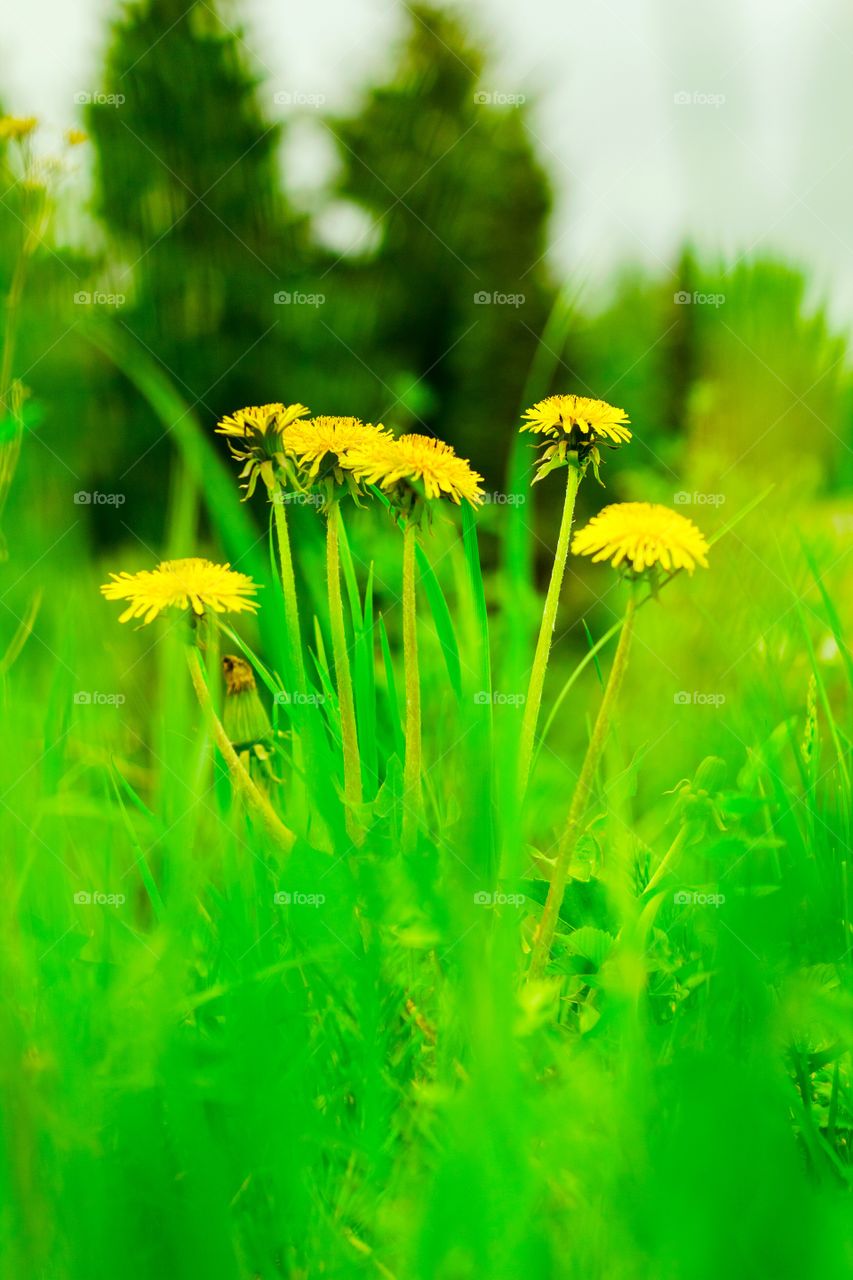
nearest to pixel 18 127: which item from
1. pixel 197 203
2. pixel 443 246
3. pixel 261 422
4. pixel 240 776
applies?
pixel 261 422

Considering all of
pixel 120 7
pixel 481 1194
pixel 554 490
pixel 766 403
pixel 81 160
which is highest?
pixel 120 7

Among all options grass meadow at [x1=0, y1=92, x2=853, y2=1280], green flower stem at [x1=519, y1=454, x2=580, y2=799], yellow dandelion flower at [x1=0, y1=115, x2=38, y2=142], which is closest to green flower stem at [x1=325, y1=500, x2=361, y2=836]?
grass meadow at [x1=0, y1=92, x2=853, y2=1280]

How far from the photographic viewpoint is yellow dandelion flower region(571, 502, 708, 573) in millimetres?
543

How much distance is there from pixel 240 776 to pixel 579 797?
0.74 feet

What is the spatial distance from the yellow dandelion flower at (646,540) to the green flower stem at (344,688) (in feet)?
0.61

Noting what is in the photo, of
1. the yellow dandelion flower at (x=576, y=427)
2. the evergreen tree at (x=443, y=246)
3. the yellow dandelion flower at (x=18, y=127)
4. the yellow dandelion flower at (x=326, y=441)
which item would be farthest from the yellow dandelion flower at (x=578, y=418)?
the evergreen tree at (x=443, y=246)

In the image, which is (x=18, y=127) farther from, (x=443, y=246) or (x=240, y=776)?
(x=443, y=246)

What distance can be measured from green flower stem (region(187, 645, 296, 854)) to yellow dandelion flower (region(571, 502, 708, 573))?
254mm

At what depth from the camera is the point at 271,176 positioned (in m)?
1.83

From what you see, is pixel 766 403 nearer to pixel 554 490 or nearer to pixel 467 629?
pixel 467 629

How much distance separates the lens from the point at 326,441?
2.13ft

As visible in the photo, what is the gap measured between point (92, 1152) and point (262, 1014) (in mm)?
97

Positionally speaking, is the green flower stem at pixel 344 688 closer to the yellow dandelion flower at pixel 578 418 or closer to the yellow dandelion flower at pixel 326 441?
the yellow dandelion flower at pixel 326 441

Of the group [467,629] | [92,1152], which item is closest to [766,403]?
[467,629]
